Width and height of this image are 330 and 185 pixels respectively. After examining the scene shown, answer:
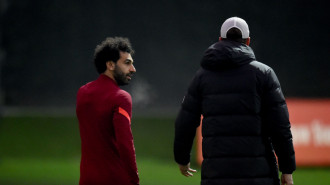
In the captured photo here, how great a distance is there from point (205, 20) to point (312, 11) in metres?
2.76

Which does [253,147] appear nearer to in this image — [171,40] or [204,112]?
[204,112]

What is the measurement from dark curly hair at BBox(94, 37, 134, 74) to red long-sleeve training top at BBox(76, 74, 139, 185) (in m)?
0.19

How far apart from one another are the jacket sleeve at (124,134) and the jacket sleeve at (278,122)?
2.47ft

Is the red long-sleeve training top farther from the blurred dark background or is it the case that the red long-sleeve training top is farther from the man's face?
the blurred dark background

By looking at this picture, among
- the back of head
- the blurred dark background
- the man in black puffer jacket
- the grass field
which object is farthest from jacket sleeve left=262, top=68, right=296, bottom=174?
the blurred dark background

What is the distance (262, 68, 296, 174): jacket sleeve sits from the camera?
3434 mm

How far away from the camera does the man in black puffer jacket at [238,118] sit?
3.47 m

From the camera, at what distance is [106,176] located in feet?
11.3

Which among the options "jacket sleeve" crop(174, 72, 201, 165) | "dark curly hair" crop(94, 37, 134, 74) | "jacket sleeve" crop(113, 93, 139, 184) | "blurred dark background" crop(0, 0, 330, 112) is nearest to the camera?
"jacket sleeve" crop(113, 93, 139, 184)

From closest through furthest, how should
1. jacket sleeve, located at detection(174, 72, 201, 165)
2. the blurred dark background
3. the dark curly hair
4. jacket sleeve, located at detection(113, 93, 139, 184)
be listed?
jacket sleeve, located at detection(113, 93, 139, 184) < jacket sleeve, located at detection(174, 72, 201, 165) < the dark curly hair < the blurred dark background

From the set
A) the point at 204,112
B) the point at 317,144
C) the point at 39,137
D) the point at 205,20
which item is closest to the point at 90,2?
the point at 205,20

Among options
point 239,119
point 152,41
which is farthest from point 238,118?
point 152,41

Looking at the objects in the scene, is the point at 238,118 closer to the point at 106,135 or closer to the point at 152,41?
the point at 106,135

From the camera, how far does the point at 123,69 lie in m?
3.71
